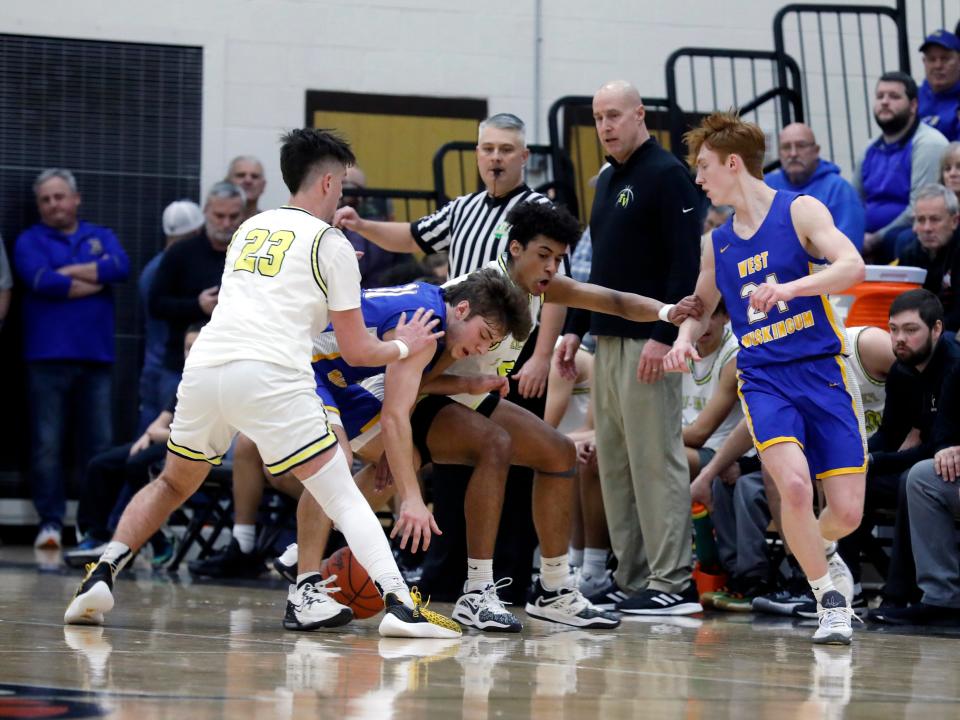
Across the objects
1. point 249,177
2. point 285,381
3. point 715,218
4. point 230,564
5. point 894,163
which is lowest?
point 230,564

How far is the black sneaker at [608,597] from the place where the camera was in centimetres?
622

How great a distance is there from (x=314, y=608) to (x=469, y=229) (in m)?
1.99

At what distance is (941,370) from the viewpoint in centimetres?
610

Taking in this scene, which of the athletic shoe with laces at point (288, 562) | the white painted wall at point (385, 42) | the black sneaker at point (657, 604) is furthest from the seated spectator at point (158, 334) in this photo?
the black sneaker at point (657, 604)

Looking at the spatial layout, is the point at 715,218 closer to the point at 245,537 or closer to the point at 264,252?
the point at 245,537

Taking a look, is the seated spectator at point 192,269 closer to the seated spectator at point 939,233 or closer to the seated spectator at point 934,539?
the seated spectator at point 939,233

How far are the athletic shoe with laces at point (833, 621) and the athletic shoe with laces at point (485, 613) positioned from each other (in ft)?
3.38

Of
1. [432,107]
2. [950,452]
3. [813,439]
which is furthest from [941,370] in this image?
[432,107]

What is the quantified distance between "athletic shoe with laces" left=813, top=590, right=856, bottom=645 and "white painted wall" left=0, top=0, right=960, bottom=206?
20.8 ft

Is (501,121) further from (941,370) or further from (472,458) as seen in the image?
(941,370)

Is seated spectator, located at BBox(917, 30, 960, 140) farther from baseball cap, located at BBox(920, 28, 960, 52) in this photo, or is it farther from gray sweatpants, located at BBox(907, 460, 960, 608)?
gray sweatpants, located at BBox(907, 460, 960, 608)

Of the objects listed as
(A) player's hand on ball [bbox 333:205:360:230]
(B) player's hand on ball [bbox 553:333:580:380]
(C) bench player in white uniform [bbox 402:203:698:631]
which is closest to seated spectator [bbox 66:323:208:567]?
(A) player's hand on ball [bbox 333:205:360:230]

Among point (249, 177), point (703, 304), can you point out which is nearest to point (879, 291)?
point (703, 304)

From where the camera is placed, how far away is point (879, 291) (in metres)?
7.11
